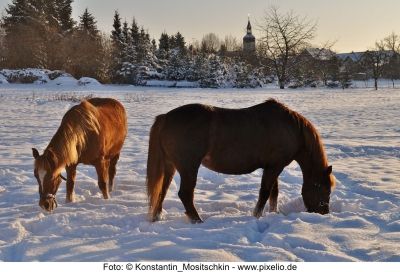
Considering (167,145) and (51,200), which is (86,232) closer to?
(51,200)

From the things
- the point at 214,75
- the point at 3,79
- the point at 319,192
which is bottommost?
the point at 319,192

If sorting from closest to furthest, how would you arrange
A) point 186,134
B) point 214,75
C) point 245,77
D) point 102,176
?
point 186,134 < point 102,176 < point 214,75 < point 245,77

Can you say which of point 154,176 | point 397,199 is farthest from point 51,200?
point 397,199

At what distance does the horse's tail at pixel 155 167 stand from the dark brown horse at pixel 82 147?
3.24ft

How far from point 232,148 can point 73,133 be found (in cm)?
193

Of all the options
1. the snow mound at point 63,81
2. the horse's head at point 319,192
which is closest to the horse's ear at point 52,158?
the horse's head at point 319,192

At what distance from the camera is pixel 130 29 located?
5375 cm

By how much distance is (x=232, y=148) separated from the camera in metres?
4.32

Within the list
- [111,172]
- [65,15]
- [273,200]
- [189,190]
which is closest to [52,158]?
[189,190]

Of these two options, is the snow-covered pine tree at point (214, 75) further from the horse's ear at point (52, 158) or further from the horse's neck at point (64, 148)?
the horse's ear at point (52, 158)

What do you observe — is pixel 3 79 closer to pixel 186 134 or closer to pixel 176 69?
pixel 176 69

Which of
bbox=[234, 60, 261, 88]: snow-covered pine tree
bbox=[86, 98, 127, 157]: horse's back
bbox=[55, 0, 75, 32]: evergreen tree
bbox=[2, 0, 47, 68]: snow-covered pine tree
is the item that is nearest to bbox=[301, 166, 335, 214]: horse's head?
bbox=[86, 98, 127, 157]: horse's back
